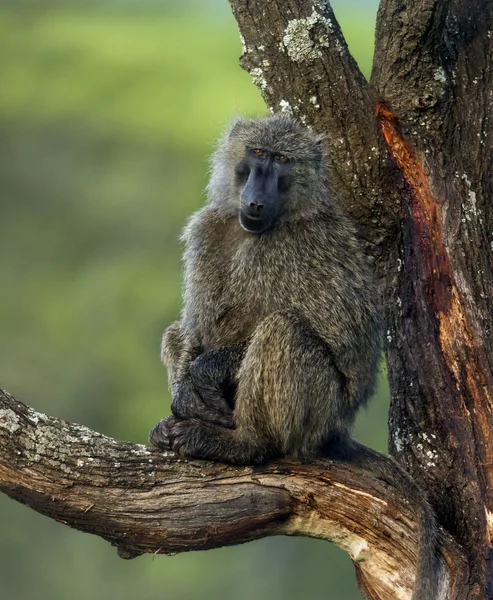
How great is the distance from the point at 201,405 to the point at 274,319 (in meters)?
0.62

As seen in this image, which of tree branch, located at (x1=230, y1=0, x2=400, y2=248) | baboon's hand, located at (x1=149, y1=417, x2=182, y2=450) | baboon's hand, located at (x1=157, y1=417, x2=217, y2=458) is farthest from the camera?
tree branch, located at (x1=230, y1=0, x2=400, y2=248)

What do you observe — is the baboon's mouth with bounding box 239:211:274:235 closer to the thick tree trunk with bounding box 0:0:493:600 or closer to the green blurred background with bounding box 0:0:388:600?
the thick tree trunk with bounding box 0:0:493:600

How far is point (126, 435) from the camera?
20469mm

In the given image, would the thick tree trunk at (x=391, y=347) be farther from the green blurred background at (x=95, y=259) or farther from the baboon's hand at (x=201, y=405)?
the green blurred background at (x=95, y=259)

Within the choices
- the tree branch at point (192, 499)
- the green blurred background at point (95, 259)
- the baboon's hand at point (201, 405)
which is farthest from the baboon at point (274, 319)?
the green blurred background at point (95, 259)

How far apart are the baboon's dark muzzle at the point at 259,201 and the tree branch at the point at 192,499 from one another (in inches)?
51.3

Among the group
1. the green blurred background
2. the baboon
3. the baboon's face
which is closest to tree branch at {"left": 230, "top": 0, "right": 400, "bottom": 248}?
the baboon

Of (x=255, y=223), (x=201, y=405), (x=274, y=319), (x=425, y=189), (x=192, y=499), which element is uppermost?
(x=425, y=189)

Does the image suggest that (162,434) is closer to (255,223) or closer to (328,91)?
(255,223)

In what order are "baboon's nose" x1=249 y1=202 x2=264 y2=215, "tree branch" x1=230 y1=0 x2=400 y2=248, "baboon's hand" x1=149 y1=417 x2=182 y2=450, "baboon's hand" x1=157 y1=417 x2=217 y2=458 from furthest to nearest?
"tree branch" x1=230 y1=0 x2=400 y2=248 < "baboon's nose" x1=249 y1=202 x2=264 y2=215 < "baboon's hand" x1=149 y1=417 x2=182 y2=450 < "baboon's hand" x1=157 y1=417 x2=217 y2=458

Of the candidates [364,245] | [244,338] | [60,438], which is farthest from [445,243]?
[60,438]

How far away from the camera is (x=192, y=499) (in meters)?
4.49

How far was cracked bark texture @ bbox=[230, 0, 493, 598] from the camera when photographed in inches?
189

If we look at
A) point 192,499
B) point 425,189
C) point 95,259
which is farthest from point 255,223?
point 95,259
